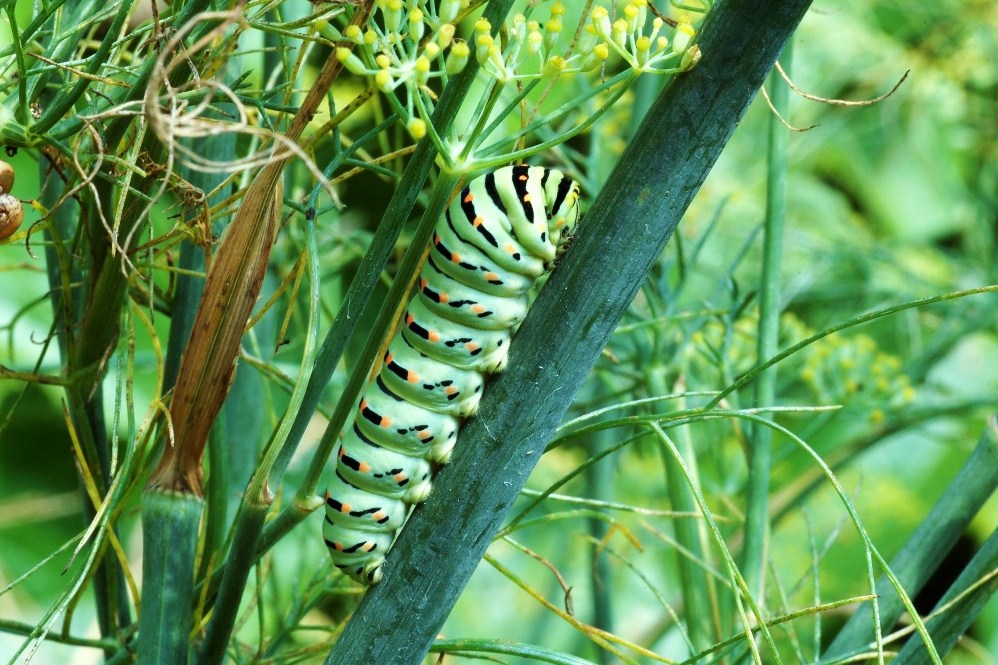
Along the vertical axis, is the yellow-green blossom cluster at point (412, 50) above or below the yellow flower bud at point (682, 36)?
above

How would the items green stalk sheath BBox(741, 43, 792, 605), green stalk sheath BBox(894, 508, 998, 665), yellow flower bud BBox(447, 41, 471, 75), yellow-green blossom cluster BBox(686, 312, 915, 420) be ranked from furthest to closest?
yellow-green blossom cluster BBox(686, 312, 915, 420) → green stalk sheath BBox(741, 43, 792, 605) → green stalk sheath BBox(894, 508, 998, 665) → yellow flower bud BBox(447, 41, 471, 75)

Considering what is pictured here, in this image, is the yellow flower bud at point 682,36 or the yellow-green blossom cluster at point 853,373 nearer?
the yellow flower bud at point 682,36

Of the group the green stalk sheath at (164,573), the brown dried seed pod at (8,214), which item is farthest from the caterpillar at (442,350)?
the brown dried seed pod at (8,214)

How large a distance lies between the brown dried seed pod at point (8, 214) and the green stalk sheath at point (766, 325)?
1.58 feet

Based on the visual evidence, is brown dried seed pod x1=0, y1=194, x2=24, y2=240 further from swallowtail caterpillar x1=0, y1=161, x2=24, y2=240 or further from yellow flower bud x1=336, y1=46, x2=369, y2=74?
yellow flower bud x1=336, y1=46, x2=369, y2=74

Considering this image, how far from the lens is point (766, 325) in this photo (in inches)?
27.5

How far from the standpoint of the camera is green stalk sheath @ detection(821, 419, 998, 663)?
21.8 inches

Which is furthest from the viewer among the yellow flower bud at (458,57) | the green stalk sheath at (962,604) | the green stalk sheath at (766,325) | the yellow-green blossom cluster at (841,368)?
the yellow-green blossom cluster at (841,368)

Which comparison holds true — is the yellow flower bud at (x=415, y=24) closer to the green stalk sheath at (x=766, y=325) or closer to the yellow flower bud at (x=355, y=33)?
the yellow flower bud at (x=355, y=33)

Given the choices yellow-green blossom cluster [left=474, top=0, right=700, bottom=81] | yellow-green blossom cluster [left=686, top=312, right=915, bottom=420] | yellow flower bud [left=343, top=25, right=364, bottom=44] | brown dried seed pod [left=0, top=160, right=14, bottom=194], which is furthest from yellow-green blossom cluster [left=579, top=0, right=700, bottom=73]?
yellow-green blossom cluster [left=686, top=312, right=915, bottom=420]

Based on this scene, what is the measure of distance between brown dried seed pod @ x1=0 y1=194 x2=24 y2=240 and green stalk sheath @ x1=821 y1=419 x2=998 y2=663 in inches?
19.7

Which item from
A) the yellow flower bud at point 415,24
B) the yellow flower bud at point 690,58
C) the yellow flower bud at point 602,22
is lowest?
the yellow flower bud at point 690,58

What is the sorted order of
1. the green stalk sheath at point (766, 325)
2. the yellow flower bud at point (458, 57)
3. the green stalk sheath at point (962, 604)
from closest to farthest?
the yellow flower bud at point (458, 57) → the green stalk sheath at point (962, 604) → the green stalk sheath at point (766, 325)

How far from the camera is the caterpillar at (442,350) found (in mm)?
554
